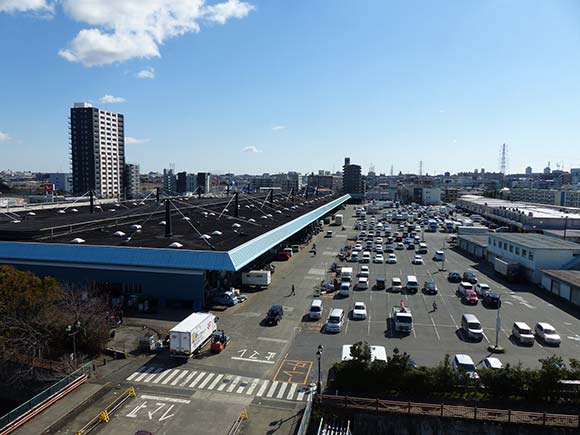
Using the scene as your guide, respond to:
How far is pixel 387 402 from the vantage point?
663 inches

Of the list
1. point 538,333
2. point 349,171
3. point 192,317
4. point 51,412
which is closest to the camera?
point 51,412

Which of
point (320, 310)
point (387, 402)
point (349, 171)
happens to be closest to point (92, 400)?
point (387, 402)

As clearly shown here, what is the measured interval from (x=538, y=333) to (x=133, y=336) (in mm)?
23097

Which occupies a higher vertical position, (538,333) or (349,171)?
(349,171)

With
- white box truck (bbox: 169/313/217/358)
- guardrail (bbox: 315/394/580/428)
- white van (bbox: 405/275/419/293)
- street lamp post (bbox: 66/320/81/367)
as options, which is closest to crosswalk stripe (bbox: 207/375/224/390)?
white box truck (bbox: 169/313/217/358)

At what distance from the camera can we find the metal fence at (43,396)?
15547 mm

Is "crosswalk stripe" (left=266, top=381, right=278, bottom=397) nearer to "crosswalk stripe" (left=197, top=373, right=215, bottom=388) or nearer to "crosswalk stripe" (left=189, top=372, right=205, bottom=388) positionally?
"crosswalk stripe" (left=197, top=373, right=215, bottom=388)

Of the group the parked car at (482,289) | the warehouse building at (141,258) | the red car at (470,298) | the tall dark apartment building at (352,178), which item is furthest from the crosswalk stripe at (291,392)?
the tall dark apartment building at (352,178)

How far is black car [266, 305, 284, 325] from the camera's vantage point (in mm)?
26067

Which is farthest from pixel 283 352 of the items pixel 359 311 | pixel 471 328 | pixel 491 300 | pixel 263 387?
pixel 491 300

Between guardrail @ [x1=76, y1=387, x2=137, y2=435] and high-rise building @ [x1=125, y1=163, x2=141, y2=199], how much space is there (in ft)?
397

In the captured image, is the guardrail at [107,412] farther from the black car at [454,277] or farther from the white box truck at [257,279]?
the black car at [454,277]

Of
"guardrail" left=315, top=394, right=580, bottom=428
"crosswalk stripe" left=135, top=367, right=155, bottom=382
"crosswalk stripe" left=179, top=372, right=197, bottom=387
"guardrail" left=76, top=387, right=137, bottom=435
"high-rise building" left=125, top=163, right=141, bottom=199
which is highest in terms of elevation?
"high-rise building" left=125, top=163, right=141, bottom=199

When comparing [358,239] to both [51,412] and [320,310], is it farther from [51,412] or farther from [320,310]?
[51,412]
